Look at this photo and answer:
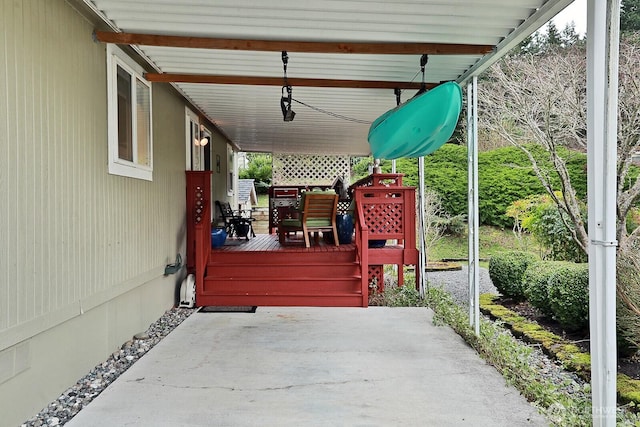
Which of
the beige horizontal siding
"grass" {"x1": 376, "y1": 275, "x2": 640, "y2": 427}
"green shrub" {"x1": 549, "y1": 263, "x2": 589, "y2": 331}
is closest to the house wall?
the beige horizontal siding

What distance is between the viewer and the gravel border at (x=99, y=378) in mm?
2461

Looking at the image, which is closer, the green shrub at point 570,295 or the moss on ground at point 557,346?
the moss on ground at point 557,346

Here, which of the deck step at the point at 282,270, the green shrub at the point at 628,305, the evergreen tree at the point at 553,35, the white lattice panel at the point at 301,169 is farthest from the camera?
the white lattice panel at the point at 301,169

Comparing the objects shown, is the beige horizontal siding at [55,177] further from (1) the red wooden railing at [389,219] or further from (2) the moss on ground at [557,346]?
(2) the moss on ground at [557,346]

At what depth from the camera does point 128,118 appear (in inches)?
155

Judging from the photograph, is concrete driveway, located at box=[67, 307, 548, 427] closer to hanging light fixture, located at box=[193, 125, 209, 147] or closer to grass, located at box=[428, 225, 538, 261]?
hanging light fixture, located at box=[193, 125, 209, 147]

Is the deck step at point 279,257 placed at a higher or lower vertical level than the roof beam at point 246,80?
lower

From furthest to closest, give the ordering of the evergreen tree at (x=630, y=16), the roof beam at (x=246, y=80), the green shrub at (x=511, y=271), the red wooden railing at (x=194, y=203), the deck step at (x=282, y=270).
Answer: the evergreen tree at (x=630, y=16) < the green shrub at (x=511, y=271) < the red wooden railing at (x=194, y=203) < the deck step at (x=282, y=270) < the roof beam at (x=246, y=80)

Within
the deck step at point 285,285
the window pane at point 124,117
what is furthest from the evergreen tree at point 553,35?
the window pane at point 124,117

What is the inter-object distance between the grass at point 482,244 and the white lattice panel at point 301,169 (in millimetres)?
3651

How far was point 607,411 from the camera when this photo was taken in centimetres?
206

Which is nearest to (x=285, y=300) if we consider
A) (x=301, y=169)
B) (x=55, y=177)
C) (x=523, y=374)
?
(x=523, y=374)

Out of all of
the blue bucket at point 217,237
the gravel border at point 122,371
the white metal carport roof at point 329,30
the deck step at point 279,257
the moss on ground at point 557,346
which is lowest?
the moss on ground at point 557,346

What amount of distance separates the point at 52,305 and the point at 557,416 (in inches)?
124
